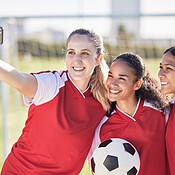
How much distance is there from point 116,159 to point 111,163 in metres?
0.05

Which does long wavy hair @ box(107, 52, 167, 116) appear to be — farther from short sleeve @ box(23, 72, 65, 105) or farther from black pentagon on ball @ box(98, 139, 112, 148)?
short sleeve @ box(23, 72, 65, 105)

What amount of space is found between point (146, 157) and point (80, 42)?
40.4 inches

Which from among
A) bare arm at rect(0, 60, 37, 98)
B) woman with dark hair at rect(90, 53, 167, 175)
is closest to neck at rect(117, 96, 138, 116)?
woman with dark hair at rect(90, 53, 167, 175)

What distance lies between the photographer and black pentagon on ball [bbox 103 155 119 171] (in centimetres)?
229

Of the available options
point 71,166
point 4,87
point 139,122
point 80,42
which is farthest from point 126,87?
point 4,87

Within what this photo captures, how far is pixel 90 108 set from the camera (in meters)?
2.51

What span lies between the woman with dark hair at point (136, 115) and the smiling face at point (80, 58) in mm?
201

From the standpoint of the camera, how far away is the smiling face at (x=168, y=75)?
239cm

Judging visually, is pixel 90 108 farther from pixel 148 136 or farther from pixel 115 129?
pixel 148 136

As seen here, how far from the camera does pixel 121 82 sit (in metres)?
2.47

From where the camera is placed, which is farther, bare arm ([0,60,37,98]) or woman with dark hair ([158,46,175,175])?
woman with dark hair ([158,46,175,175])

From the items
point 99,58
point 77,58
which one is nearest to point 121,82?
point 99,58

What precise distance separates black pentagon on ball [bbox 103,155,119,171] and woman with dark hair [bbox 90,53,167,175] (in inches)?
8.7

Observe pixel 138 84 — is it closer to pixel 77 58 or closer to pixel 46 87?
pixel 77 58
